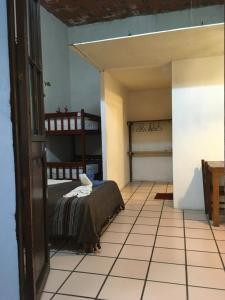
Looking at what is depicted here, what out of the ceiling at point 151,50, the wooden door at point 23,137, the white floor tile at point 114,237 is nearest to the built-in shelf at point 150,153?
the ceiling at point 151,50

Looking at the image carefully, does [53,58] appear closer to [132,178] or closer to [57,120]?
[57,120]

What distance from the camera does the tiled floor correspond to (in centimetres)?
168

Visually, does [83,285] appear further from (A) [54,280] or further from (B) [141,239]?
→ (B) [141,239]

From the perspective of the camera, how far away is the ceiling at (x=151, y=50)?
2.60 meters

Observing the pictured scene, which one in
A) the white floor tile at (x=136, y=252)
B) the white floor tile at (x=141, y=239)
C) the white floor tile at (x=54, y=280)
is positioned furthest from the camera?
the white floor tile at (x=141, y=239)

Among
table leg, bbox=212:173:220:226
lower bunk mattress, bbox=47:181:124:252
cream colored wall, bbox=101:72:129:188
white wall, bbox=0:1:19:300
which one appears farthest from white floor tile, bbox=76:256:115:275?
cream colored wall, bbox=101:72:129:188

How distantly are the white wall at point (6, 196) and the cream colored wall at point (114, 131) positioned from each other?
265 cm

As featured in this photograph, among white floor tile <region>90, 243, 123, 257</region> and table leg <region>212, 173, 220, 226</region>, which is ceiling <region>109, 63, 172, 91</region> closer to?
table leg <region>212, 173, 220, 226</region>

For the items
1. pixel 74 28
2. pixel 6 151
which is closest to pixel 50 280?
pixel 6 151

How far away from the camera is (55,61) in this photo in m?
4.90

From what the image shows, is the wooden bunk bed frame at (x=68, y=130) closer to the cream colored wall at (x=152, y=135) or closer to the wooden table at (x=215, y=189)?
the cream colored wall at (x=152, y=135)

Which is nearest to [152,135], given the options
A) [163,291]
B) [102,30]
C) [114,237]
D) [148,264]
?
[102,30]

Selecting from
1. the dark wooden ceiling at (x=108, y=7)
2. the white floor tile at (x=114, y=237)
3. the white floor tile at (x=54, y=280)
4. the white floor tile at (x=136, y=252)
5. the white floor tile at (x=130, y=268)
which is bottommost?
the white floor tile at (x=54, y=280)

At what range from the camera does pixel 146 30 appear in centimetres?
491
